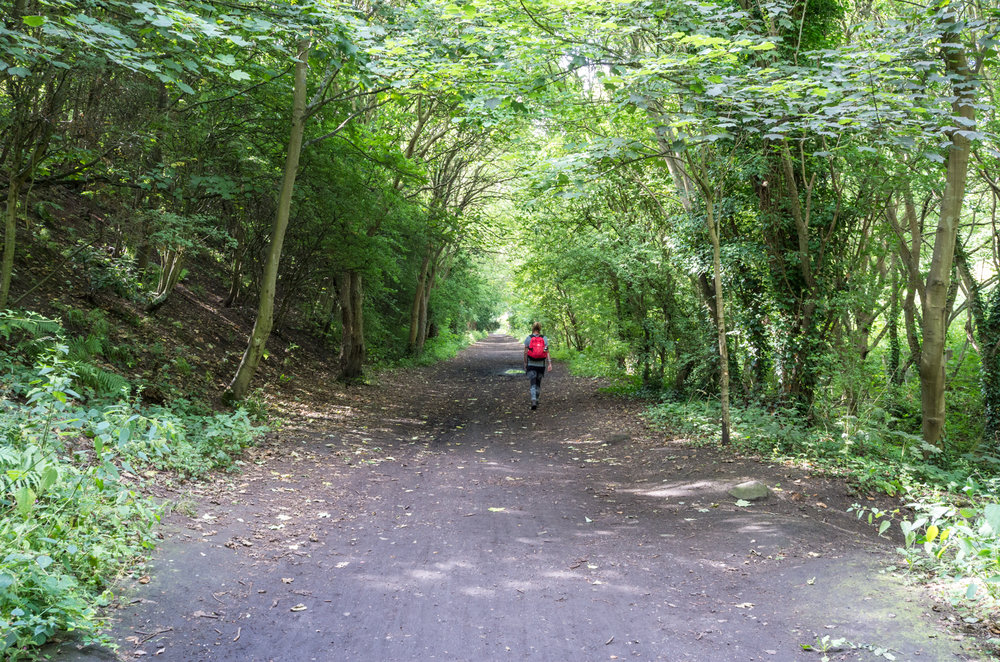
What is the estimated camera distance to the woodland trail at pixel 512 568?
3.54 m

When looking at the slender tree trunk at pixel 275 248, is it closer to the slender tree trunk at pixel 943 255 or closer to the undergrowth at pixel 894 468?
the undergrowth at pixel 894 468

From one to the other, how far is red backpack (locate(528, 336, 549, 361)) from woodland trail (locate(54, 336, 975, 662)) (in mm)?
4627

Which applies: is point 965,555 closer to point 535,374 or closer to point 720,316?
point 720,316

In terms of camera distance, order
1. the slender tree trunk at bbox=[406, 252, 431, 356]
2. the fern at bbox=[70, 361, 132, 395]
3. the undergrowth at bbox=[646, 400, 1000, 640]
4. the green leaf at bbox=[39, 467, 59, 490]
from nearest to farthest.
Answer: the green leaf at bbox=[39, 467, 59, 490], the undergrowth at bbox=[646, 400, 1000, 640], the fern at bbox=[70, 361, 132, 395], the slender tree trunk at bbox=[406, 252, 431, 356]

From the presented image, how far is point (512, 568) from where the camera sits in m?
4.82

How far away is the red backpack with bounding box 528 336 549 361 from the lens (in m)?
13.3

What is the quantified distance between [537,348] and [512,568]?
8.71m

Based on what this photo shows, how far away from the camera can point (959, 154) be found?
25.1 feet

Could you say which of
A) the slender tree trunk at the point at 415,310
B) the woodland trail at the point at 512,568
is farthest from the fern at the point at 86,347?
the slender tree trunk at the point at 415,310

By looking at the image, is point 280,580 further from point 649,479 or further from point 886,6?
point 886,6

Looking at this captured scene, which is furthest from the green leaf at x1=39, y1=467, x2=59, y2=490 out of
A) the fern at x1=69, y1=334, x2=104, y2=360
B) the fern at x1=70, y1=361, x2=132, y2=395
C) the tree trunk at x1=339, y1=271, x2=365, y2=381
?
the tree trunk at x1=339, y1=271, x2=365, y2=381

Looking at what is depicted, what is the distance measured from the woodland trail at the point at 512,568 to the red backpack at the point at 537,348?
4627 millimetres

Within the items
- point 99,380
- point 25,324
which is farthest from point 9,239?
point 99,380

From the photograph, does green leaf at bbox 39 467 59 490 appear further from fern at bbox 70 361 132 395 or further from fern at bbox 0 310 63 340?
fern at bbox 70 361 132 395
